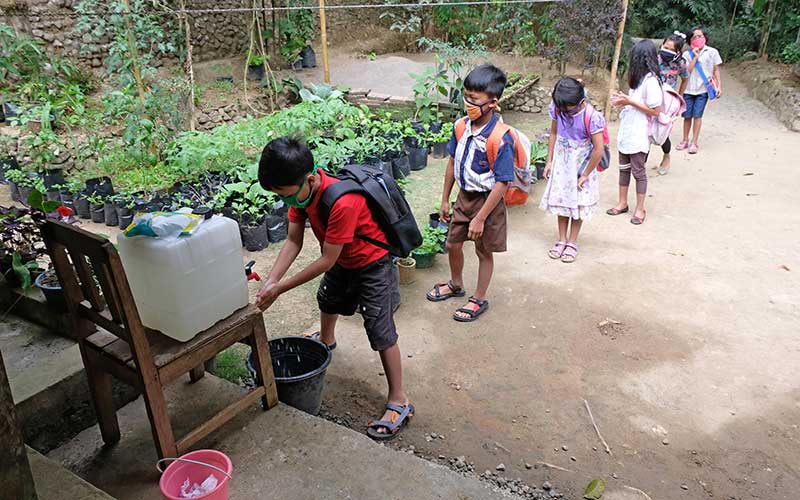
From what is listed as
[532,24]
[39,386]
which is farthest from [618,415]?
[532,24]

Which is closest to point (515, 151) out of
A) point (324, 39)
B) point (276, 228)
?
→ point (276, 228)

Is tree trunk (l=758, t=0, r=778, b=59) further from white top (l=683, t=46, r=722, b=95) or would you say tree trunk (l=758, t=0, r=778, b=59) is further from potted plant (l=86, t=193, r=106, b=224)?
potted plant (l=86, t=193, r=106, b=224)

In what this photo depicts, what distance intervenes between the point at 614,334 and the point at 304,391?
7.01 ft

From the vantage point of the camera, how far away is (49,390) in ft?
8.27

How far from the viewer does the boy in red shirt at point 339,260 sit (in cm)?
240

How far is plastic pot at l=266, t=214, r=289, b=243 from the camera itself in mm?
5195

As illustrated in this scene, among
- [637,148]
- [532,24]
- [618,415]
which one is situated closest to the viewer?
[618,415]

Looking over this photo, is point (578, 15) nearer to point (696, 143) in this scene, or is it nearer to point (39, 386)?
point (696, 143)

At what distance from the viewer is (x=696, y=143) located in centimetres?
786

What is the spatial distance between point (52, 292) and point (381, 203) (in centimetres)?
170

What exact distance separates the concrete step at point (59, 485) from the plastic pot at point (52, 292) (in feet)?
3.18

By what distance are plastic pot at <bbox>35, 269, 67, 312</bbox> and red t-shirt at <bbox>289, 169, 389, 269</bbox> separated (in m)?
1.21

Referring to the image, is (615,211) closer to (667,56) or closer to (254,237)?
(667,56)

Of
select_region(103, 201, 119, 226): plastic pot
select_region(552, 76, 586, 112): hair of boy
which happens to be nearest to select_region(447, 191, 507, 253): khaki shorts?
select_region(552, 76, 586, 112): hair of boy
